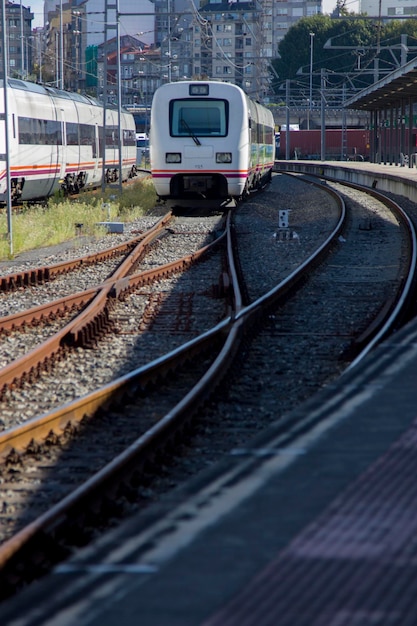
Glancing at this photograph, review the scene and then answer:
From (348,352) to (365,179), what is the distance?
3560 cm

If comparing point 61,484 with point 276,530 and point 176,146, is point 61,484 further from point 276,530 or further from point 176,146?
point 176,146

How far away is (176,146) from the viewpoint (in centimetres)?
2184

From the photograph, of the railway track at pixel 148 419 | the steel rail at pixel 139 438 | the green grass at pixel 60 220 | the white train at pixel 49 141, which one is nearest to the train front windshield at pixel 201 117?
the green grass at pixel 60 220

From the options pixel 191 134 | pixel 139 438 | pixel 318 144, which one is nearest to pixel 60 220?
pixel 191 134

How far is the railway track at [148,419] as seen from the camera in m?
4.31

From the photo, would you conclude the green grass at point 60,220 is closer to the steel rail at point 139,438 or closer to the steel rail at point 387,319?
the steel rail at point 387,319

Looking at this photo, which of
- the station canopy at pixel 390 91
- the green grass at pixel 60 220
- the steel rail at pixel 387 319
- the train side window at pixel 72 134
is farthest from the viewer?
the station canopy at pixel 390 91

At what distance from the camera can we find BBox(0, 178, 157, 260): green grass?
17361 millimetres

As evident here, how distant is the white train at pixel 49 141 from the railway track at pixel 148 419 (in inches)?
489

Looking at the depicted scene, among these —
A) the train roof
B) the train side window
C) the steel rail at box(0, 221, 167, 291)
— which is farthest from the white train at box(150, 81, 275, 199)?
the train side window

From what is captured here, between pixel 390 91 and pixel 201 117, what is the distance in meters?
19.4

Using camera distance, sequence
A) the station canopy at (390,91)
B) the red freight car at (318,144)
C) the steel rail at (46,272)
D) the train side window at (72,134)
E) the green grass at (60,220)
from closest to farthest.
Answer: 1. the steel rail at (46,272)
2. the green grass at (60,220)
3. the train side window at (72,134)
4. the station canopy at (390,91)
5. the red freight car at (318,144)

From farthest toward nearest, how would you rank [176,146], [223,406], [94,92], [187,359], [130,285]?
[94,92]
[176,146]
[130,285]
[187,359]
[223,406]

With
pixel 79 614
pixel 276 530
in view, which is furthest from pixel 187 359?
pixel 79 614
